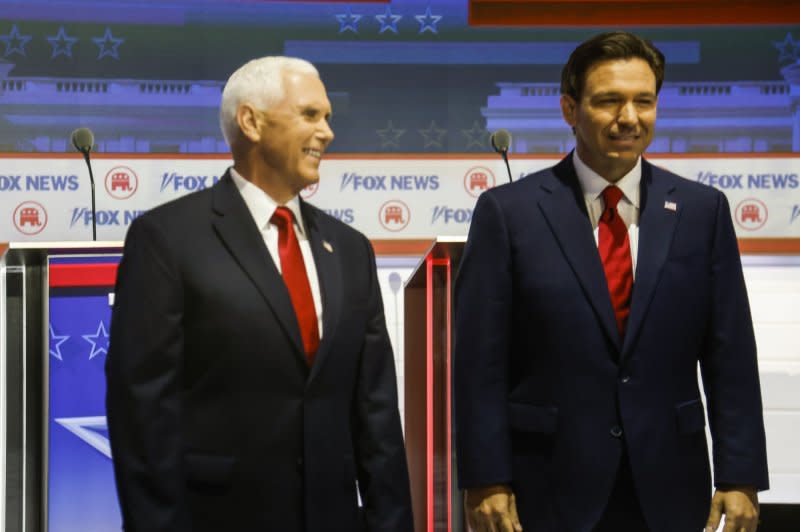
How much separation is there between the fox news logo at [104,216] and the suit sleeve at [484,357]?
3.35 metres

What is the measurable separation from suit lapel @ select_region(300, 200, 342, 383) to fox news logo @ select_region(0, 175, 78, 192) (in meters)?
3.47

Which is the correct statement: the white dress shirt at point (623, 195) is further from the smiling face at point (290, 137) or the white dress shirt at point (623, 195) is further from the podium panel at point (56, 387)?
the podium panel at point (56, 387)

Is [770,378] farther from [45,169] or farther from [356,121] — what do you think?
[45,169]

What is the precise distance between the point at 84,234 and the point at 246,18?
51.4 inches

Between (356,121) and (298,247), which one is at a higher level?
(356,121)

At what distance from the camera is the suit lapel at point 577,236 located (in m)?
2.11

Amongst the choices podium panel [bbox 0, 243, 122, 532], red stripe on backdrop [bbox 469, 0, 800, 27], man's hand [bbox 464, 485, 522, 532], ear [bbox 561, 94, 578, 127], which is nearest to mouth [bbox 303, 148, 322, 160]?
ear [bbox 561, 94, 578, 127]

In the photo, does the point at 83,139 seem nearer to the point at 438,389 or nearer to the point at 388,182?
the point at 438,389

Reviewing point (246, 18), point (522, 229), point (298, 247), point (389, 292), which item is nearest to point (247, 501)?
point (298, 247)

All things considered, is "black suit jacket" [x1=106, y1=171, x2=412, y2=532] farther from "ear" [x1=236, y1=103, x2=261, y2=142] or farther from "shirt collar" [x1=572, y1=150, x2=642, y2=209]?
"shirt collar" [x1=572, y1=150, x2=642, y2=209]

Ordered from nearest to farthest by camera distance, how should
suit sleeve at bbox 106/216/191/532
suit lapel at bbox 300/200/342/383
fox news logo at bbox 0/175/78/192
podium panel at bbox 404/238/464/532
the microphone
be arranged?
suit sleeve at bbox 106/216/191/532
suit lapel at bbox 300/200/342/383
podium panel at bbox 404/238/464/532
the microphone
fox news logo at bbox 0/175/78/192

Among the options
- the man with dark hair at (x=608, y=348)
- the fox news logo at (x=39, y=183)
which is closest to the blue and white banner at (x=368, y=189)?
the fox news logo at (x=39, y=183)

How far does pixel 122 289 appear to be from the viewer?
1.85 m

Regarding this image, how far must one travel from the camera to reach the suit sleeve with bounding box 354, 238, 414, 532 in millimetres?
1953
